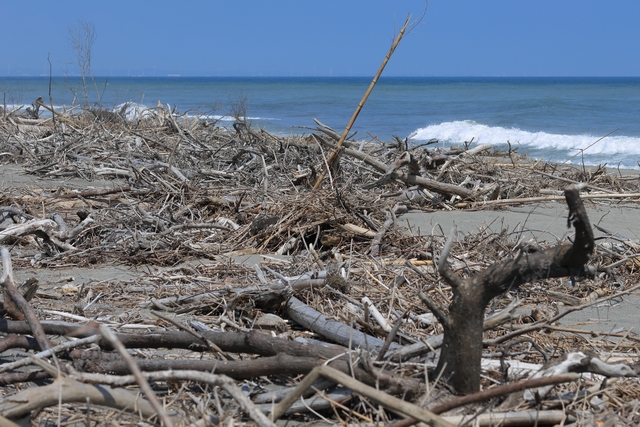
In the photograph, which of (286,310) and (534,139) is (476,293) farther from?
(534,139)

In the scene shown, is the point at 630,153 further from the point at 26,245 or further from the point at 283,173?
the point at 26,245

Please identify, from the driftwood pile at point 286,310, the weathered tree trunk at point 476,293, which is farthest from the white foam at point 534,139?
the weathered tree trunk at point 476,293

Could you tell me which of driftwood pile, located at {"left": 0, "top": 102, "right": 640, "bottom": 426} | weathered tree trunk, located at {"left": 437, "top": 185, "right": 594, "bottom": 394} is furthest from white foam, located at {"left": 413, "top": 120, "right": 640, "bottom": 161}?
weathered tree trunk, located at {"left": 437, "top": 185, "right": 594, "bottom": 394}

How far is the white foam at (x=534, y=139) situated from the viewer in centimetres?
1834

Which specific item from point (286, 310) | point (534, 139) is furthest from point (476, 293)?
point (534, 139)

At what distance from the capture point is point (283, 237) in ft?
16.0

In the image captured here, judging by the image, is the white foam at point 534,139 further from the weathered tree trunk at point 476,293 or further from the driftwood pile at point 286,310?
the weathered tree trunk at point 476,293

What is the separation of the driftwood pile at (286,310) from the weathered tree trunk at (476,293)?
4 cm

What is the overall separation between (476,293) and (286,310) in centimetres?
142

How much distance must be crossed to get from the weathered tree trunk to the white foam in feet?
34.0

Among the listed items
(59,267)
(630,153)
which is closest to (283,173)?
(59,267)

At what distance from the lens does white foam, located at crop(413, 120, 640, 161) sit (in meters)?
18.3

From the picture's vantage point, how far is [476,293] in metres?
2.07

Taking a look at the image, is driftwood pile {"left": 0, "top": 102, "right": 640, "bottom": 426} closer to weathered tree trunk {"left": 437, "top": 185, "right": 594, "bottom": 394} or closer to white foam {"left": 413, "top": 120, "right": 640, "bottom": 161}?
weathered tree trunk {"left": 437, "top": 185, "right": 594, "bottom": 394}
